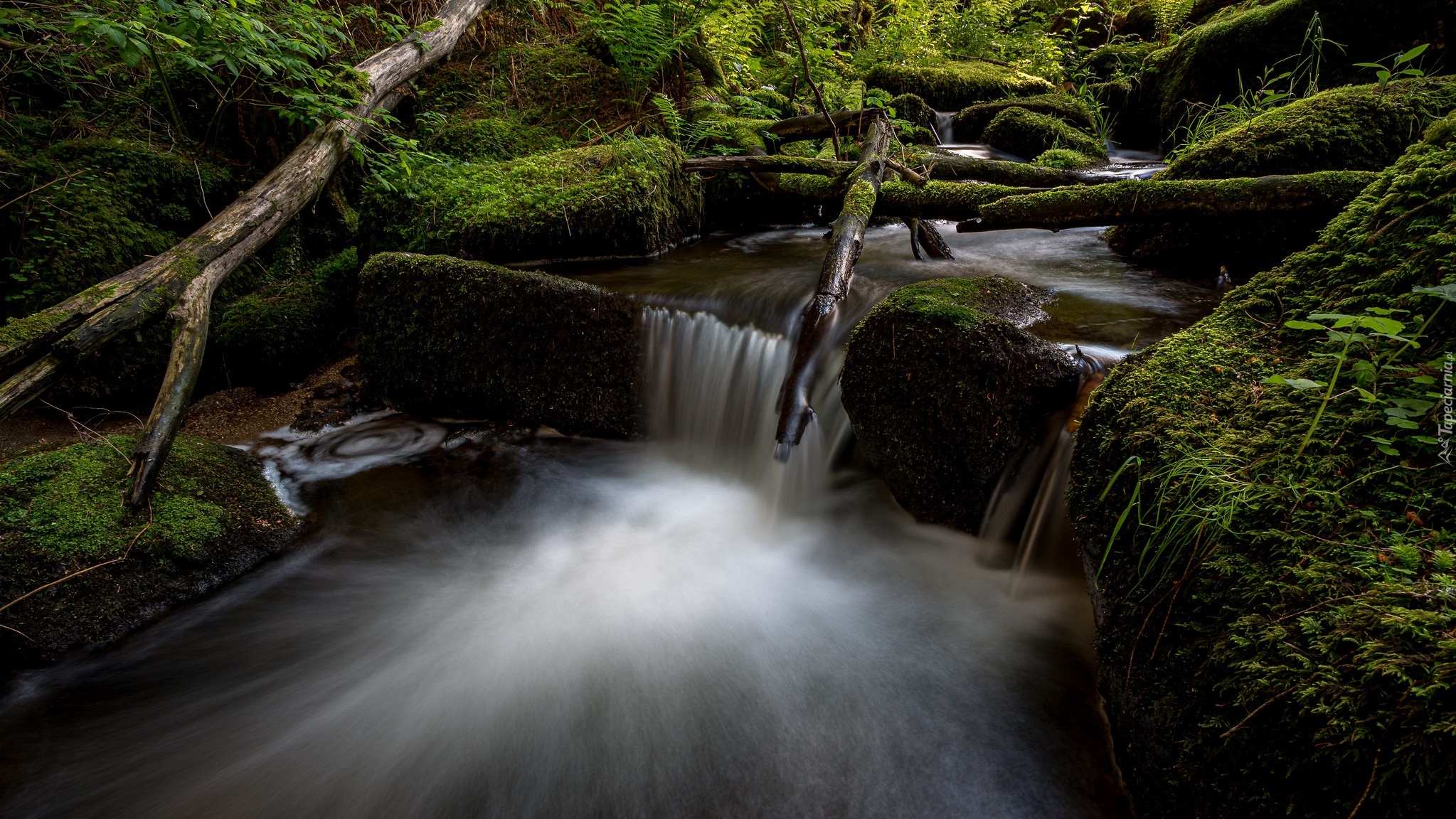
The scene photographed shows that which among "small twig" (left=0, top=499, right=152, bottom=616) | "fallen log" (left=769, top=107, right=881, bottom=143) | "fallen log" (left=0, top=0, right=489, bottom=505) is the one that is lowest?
"small twig" (left=0, top=499, right=152, bottom=616)

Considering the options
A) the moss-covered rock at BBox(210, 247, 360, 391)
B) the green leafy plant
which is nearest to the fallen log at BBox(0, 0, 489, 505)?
the moss-covered rock at BBox(210, 247, 360, 391)

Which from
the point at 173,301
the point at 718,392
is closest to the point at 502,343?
the point at 718,392

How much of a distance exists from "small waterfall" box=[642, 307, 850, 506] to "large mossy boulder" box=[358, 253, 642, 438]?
0.19 m

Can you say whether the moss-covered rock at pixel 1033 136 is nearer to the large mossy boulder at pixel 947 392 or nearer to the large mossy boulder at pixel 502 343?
the large mossy boulder at pixel 947 392

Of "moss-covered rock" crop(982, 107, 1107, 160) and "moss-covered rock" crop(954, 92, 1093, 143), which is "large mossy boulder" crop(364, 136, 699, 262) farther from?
"moss-covered rock" crop(954, 92, 1093, 143)

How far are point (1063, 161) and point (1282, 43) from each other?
8.86 ft

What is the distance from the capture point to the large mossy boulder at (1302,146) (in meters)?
4.04

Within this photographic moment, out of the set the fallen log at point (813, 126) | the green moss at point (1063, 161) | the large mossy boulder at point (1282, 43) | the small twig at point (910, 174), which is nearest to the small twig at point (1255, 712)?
the small twig at point (910, 174)

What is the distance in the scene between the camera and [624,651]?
289 cm

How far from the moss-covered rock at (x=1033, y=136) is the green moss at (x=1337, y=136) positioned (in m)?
3.41

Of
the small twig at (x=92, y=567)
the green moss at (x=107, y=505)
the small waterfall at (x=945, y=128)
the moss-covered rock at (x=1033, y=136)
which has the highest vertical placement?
the small waterfall at (x=945, y=128)

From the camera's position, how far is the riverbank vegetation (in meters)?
1.44

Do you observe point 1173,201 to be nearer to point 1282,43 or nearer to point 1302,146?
point 1302,146

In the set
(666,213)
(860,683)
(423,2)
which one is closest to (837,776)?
(860,683)
